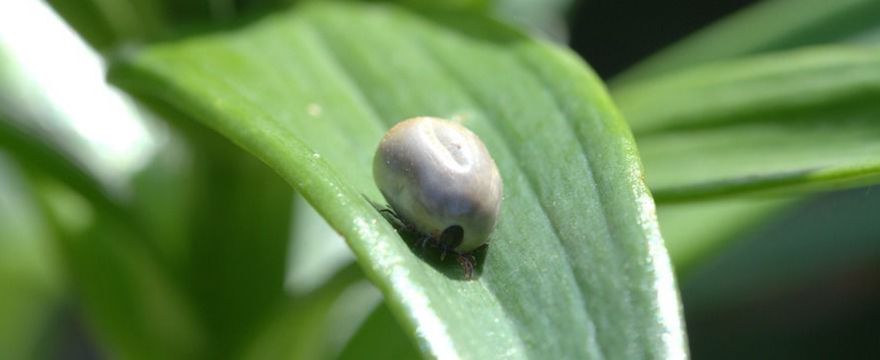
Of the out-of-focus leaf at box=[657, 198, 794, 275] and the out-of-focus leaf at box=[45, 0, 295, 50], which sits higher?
the out-of-focus leaf at box=[45, 0, 295, 50]

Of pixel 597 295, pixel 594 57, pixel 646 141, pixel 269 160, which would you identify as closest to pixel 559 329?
pixel 597 295

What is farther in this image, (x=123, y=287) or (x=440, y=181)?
(x=123, y=287)

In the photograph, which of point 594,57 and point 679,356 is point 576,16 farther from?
point 679,356

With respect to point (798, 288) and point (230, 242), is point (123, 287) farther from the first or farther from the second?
point (798, 288)

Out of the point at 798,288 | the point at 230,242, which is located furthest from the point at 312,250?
the point at 798,288

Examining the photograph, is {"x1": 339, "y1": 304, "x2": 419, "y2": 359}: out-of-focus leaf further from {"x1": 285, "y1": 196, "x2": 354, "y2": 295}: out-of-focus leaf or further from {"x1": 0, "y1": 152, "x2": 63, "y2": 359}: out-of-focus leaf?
{"x1": 0, "y1": 152, "x2": 63, "y2": 359}: out-of-focus leaf

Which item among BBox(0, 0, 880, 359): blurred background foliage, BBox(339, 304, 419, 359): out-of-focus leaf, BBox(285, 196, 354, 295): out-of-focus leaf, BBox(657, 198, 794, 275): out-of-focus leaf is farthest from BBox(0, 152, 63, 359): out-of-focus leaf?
BBox(657, 198, 794, 275): out-of-focus leaf
